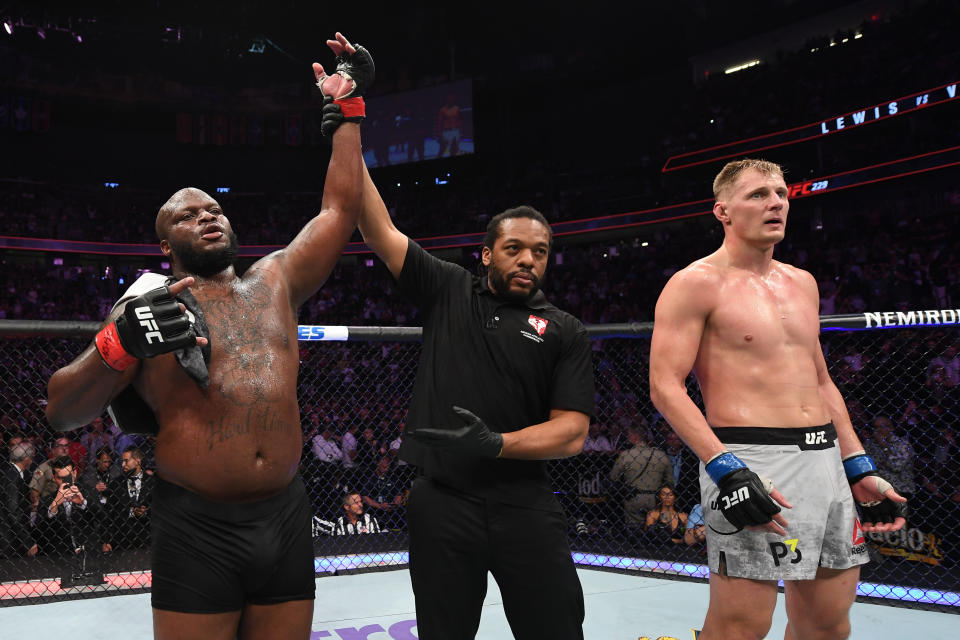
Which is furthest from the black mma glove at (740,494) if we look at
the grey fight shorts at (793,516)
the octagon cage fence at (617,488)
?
the octagon cage fence at (617,488)

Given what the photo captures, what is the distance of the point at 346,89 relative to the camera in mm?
2145

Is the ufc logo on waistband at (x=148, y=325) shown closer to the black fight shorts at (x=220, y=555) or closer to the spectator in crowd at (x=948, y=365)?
the black fight shorts at (x=220, y=555)

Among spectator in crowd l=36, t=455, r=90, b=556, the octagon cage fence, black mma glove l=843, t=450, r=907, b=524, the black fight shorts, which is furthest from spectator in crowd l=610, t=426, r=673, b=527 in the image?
the black fight shorts

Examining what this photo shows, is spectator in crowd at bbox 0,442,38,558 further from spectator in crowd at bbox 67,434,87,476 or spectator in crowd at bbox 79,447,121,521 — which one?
spectator in crowd at bbox 67,434,87,476

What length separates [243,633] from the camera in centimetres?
182

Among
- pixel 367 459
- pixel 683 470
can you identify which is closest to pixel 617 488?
pixel 683 470

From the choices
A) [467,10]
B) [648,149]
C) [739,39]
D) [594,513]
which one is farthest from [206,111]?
[594,513]

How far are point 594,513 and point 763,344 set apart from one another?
174 inches

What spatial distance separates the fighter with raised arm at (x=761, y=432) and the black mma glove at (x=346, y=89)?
A: 1.13m

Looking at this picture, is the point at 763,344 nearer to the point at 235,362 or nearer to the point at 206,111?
the point at 235,362

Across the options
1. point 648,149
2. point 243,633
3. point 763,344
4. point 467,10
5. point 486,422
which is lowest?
point 243,633

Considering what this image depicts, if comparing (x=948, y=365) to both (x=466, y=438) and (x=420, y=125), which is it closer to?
(x=466, y=438)

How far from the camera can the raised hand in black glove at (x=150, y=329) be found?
154 cm

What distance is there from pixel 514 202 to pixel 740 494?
16.9 metres
